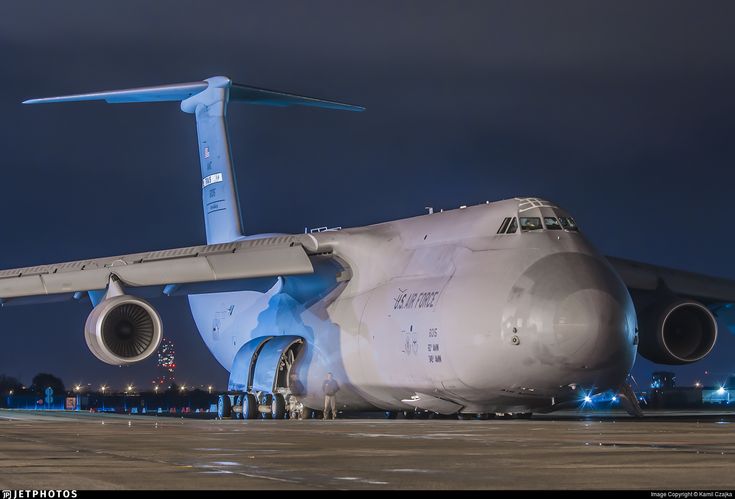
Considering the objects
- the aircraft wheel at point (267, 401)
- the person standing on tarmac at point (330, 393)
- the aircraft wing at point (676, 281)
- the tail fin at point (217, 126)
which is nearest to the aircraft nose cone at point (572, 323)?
the person standing on tarmac at point (330, 393)

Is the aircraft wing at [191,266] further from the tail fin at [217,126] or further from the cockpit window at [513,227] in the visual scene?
the tail fin at [217,126]

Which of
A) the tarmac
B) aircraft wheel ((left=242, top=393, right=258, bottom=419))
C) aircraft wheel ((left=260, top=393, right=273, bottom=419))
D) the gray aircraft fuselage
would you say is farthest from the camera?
aircraft wheel ((left=242, top=393, right=258, bottom=419))

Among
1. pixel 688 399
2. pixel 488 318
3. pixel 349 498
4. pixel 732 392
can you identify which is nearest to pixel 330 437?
pixel 488 318

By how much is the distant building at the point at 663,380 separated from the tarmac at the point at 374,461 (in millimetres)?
27773

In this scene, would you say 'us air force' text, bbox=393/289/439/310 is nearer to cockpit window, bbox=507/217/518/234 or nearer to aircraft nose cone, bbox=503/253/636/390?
cockpit window, bbox=507/217/518/234

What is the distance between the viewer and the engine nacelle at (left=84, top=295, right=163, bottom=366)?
22172 mm

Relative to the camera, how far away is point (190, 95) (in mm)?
31062

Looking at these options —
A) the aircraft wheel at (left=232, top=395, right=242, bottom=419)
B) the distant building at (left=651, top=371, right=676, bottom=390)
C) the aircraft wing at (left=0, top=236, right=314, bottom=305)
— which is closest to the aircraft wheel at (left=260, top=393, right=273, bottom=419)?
the aircraft wheel at (left=232, top=395, right=242, bottom=419)

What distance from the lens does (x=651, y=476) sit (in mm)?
7602

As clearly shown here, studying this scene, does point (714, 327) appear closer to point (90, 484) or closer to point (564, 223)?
point (564, 223)

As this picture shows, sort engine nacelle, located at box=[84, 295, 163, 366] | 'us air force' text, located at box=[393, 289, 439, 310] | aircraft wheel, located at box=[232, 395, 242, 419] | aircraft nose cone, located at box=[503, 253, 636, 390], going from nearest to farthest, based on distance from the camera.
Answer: aircraft nose cone, located at box=[503, 253, 636, 390] → 'us air force' text, located at box=[393, 289, 439, 310] → engine nacelle, located at box=[84, 295, 163, 366] → aircraft wheel, located at box=[232, 395, 242, 419]

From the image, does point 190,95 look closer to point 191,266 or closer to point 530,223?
point 191,266

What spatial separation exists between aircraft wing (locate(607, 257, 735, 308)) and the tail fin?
410 inches

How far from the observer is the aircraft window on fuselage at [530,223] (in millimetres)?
19531
